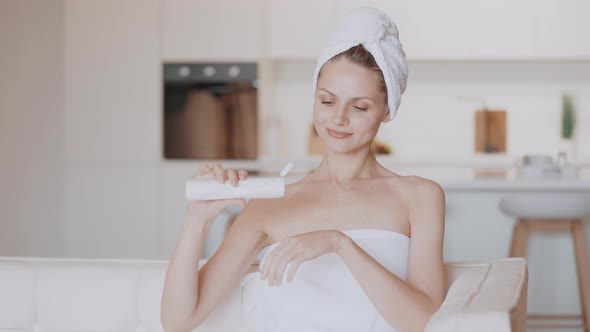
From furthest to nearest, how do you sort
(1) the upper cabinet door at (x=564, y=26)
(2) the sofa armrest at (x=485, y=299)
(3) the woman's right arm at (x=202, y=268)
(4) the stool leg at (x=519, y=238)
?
(1) the upper cabinet door at (x=564, y=26) < (4) the stool leg at (x=519, y=238) < (3) the woman's right arm at (x=202, y=268) < (2) the sofa armrest at (x=485, y=299)

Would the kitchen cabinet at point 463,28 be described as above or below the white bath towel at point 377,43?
above

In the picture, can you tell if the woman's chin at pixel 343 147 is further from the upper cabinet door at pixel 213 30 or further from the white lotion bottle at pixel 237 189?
the upper cabinet door at pixel 213 30

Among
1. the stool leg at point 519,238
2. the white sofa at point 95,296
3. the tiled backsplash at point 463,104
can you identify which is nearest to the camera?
the white sofa at point 95,296

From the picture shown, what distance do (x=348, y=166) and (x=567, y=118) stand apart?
421 cm

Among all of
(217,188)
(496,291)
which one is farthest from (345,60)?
(496,291)

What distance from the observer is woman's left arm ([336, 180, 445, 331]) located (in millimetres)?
1386

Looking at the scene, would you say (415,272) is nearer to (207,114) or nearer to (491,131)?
(207,114)

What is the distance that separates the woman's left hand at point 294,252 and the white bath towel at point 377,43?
0.33m

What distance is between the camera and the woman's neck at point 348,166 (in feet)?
5.37

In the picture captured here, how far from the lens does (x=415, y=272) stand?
1.49 metres

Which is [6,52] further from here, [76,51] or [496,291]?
[496,291]

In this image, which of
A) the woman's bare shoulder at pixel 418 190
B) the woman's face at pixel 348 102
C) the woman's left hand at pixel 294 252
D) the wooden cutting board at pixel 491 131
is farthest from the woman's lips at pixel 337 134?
the wooden cutting board at pixel 491 131

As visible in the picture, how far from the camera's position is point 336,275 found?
1527mm

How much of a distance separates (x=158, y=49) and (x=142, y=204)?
0.96 metres
